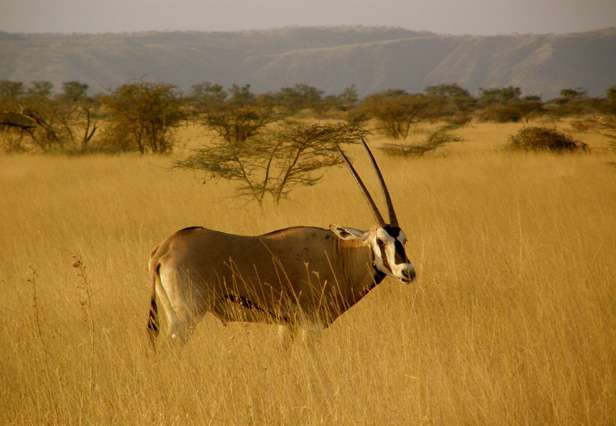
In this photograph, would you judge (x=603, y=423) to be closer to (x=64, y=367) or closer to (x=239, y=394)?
(x=239, y=394)

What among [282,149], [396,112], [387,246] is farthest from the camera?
[396,112]

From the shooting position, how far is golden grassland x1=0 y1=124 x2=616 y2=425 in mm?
3201

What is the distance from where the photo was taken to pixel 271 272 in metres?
4.05

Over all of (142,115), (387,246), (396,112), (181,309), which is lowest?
(396,112)

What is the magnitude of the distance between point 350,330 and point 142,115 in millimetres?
16374

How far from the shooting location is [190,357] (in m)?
3.78

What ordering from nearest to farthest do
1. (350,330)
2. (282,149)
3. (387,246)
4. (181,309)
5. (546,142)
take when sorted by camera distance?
1. (181,309)
2. (387,246)
3. (350,330)
4. (282,149)
5. (546,142)

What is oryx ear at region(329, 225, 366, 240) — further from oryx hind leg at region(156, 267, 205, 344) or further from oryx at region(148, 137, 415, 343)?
oryx hind leg at region(156, 267, 205, 344)

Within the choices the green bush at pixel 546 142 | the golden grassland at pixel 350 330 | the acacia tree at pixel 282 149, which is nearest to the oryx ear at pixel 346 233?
the golden grassland at pixel 350 330

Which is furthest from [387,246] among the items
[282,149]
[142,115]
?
[142,115]

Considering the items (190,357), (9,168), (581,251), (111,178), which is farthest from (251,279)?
A: (9,168)

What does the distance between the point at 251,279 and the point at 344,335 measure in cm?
85

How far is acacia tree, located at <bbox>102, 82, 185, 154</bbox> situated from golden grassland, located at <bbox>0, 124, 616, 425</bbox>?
9.20m

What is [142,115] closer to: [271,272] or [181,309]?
[271,272]
